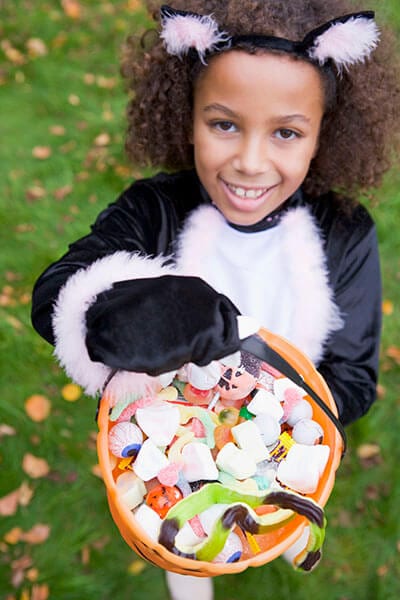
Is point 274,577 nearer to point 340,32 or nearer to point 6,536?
point 6,536

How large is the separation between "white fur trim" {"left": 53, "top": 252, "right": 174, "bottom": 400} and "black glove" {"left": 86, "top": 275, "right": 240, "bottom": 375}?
0.08 m

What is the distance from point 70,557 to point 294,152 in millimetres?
1309

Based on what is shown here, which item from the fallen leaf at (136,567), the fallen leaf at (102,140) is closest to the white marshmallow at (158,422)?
the fallen leaf at (136,567)

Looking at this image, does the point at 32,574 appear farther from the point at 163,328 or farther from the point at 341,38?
the point at 341,38

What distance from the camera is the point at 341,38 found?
1159 millimetres

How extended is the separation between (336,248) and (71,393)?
1051 mm

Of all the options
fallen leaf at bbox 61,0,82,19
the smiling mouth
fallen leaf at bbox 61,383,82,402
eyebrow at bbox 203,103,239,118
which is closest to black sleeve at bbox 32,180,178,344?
the smiling mouth

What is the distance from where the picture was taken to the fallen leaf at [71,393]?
2084 millimetres

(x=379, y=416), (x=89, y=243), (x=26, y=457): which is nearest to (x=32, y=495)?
(x=26, y=457)

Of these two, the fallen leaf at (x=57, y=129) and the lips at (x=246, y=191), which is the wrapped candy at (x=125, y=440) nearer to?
the lips at (x=246, y=191)

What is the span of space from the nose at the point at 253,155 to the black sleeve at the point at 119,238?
11.1 inches

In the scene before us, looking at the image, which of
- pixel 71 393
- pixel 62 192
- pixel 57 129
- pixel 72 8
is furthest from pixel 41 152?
pixel 71 393

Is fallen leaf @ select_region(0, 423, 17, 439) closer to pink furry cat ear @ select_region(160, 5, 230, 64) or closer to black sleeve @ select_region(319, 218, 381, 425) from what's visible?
black sleeve @ select_region(319, 218, 381, 425)

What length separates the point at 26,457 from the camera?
196 cm
